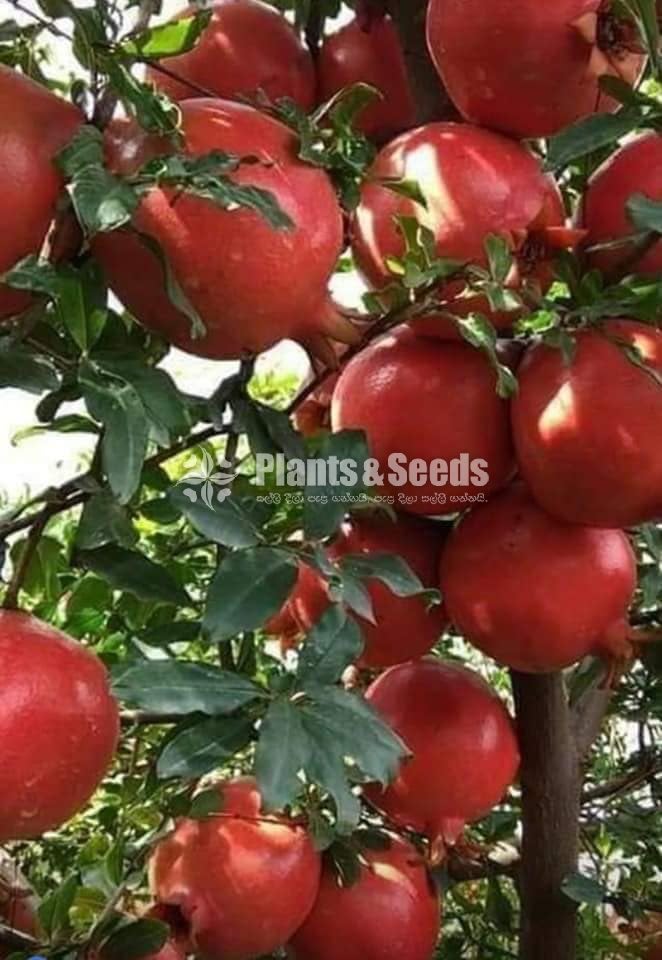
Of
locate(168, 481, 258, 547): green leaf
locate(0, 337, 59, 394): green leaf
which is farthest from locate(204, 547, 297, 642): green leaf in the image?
locate(0, 337, 59, 394): green leaf

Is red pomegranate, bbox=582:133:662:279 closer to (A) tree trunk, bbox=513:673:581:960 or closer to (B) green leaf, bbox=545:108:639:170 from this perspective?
(B) green leaf, bbox=545:108:639:170

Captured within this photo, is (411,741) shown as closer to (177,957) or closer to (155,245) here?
(177,957)

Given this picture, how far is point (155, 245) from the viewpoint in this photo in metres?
0.49

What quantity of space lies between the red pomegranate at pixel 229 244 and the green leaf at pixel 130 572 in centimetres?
12

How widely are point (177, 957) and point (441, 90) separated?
0.50 m

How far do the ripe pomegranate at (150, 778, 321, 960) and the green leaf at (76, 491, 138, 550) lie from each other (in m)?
0.21

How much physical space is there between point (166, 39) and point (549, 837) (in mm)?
573

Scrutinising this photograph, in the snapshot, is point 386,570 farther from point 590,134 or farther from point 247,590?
point 590,134

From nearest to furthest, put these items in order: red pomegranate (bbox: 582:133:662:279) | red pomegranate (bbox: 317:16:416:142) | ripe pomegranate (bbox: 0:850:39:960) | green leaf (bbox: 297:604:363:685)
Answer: green leaf (bbox: 297:604:363:685), red pomegranate (bbox: 582:133:662:279), red pomegranate (bbox: 317:16:416:142), ripe pomegranate (bbox: 0:850:39:960)

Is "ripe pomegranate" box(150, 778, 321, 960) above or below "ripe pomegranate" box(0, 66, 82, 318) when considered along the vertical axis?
below

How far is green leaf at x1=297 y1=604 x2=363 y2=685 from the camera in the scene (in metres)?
0.55

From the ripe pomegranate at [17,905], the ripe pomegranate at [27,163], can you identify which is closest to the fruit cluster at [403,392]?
the ripe pomegranate at [27,163]

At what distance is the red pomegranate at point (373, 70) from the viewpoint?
0.77 metres

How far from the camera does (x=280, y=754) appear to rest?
19.7 inches
